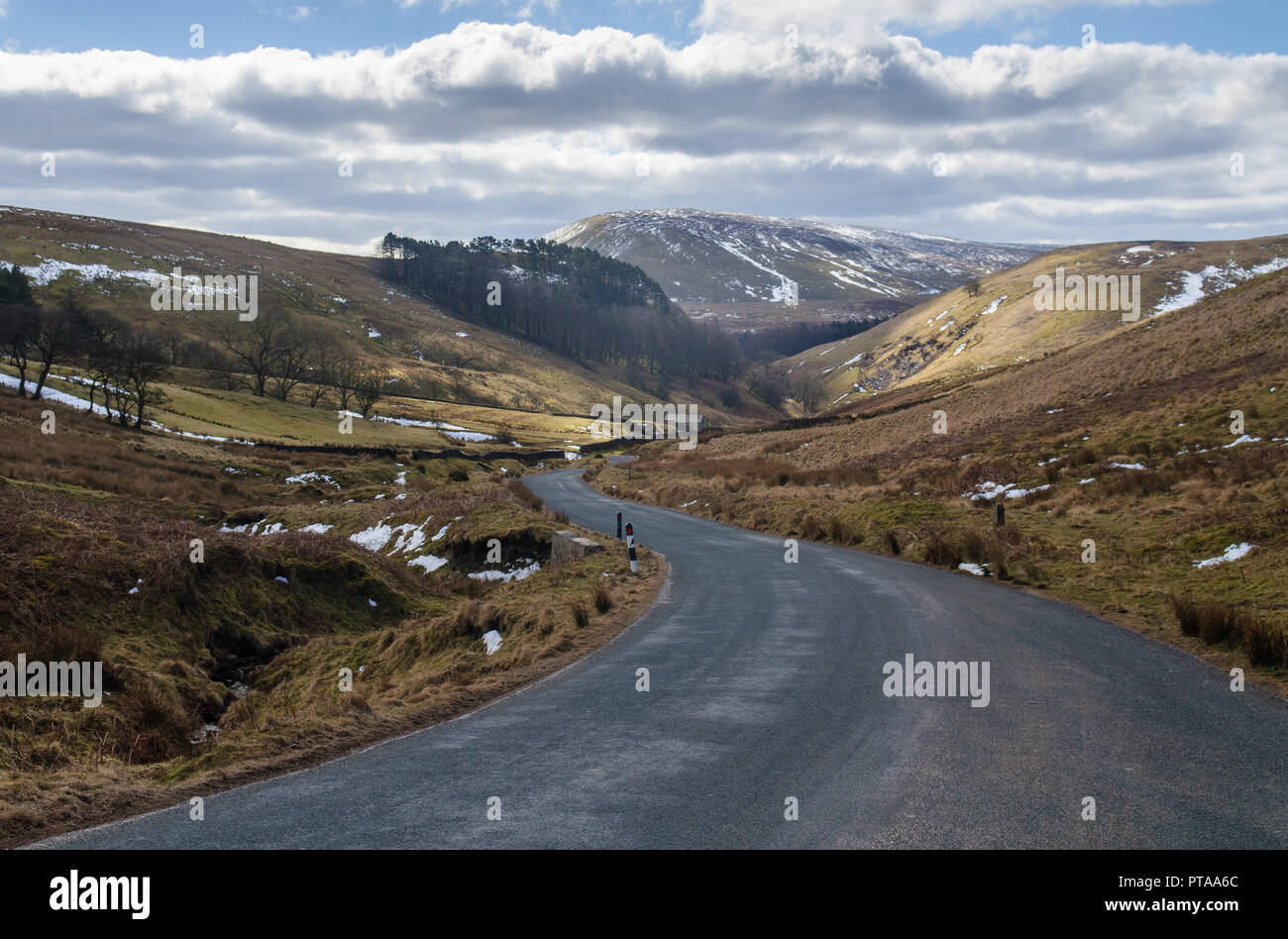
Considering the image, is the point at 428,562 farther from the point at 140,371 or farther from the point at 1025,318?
the point at 1025,318

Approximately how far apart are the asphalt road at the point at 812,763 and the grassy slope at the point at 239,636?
2.80 ft

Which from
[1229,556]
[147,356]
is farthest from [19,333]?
[1229,556]

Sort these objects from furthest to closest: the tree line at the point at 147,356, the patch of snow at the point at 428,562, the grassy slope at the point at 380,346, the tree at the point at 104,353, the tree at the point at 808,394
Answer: the tree at the point at 808,394 → the grassy slope at the point at 380,346 → the tree line at the point at 147,356 → the tree at the point at 104,353 → the patch of snow at the point at 428,562

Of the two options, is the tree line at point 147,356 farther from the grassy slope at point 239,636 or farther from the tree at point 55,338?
the grassy slope at point 239,636

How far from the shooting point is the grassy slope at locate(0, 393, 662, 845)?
7664mm

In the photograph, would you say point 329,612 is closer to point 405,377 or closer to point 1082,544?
point 1082,544

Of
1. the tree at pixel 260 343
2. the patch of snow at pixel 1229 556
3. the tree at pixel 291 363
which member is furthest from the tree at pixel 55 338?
the patch of snow at pixel 1229 556

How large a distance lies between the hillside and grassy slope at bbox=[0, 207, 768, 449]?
4002 cm

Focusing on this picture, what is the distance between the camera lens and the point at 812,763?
24.1 feet

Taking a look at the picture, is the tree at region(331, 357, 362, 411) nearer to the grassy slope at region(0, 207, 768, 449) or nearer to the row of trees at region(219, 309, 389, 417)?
the row of trees at region(219, 309, 389, 417)

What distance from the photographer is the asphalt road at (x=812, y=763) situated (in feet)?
19.1

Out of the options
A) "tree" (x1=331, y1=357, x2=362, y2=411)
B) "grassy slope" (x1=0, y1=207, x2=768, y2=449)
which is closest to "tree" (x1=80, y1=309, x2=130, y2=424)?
"grassy slope" (x1=0, y1=207, x2=768, y2=449)

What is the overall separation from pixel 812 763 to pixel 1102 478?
82.1ft

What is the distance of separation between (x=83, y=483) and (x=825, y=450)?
148 feet
